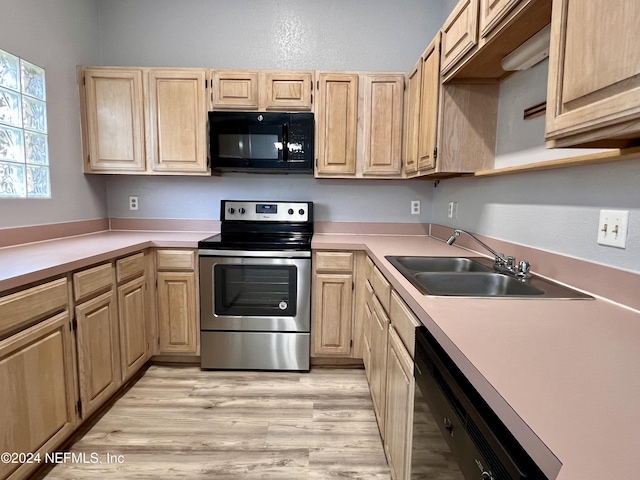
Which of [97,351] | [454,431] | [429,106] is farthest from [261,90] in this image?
[454,431]

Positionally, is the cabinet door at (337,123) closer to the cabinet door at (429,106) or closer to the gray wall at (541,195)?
the cabinet door at (429,106)

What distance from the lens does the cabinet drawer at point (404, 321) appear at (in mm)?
1150

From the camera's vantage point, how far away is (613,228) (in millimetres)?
1100

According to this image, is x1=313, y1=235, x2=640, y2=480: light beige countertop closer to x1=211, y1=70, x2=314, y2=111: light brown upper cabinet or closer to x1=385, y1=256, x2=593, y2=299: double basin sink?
x1=385, y1=256, x2=593, y2=299: double basin sink

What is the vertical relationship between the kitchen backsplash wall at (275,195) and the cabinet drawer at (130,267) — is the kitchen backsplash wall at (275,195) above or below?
above

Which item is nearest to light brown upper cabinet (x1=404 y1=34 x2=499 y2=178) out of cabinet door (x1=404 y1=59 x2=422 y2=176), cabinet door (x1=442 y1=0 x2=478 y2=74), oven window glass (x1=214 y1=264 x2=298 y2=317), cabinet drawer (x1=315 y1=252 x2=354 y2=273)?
cabinet door (x1=442 y1=0 x2=478 y2=74)

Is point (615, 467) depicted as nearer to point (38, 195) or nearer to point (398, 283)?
point (398, 283)

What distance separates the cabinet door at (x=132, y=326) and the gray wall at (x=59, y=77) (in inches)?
27.1

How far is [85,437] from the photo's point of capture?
1783 millimetres

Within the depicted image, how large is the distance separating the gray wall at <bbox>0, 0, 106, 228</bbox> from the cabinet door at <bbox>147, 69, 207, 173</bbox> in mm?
511

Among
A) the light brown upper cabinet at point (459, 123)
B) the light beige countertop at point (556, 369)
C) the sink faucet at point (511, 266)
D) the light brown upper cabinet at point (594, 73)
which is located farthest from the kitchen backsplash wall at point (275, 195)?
the light brown upper cabinet at point (594, 73)

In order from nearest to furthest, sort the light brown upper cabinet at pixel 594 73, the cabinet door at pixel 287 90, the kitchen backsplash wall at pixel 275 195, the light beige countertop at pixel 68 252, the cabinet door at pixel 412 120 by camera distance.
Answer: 1. the light brown upper cabinet at pixel 594 73
2. the light beige countertop at pixel 68 252
3. the cabinet door at pixel 412 120
4. the cabinet door at pixel 287 90
5. the kitchen backsplash wall at pixel 275 195

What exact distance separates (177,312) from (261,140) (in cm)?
133

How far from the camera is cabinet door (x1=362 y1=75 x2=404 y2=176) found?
2.50 metres
